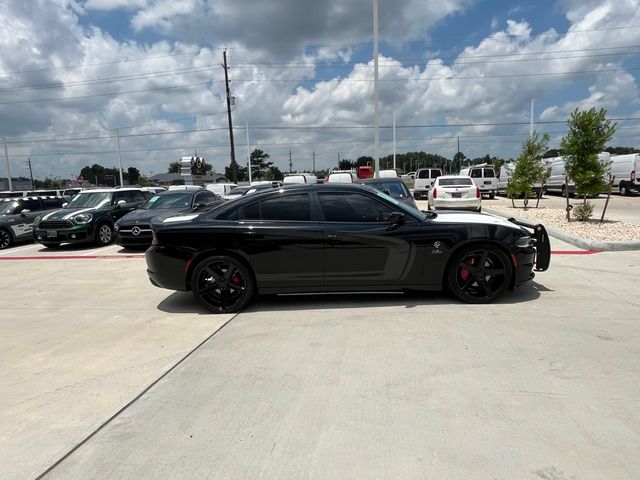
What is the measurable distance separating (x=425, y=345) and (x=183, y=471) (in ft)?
8.09

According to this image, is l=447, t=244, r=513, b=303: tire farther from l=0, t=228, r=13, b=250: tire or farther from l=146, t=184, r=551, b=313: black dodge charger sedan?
l=0, t=228, r=13, b=250: tire

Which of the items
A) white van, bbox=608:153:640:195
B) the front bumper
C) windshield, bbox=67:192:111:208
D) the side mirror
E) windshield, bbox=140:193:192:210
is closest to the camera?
the side mirror

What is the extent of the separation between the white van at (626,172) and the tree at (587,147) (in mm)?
14907

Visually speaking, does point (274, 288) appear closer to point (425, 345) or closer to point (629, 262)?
point (425, 345)

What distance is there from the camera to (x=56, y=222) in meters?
12.2

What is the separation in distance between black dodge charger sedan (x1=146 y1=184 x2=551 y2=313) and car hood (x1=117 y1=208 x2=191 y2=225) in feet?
18.8

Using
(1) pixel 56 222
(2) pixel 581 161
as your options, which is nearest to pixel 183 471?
(1) pixel 56 222

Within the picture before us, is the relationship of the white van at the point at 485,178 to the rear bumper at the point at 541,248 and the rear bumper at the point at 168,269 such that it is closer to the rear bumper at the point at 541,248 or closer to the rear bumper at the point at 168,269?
the rear bumper at the point at 541,248

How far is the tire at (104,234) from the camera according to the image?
42.4ft

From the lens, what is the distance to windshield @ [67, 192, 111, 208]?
1377cm

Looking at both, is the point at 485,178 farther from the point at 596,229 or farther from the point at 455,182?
the point at 596,229

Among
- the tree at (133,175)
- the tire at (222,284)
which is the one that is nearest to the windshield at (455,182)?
the tire at (222,284)

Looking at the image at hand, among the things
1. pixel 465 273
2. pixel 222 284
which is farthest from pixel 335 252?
pixel 465 273

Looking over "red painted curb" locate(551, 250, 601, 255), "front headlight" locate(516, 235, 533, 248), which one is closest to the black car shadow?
"front headlight" locate(516, 235, 533, 248)
